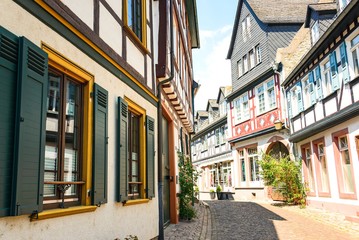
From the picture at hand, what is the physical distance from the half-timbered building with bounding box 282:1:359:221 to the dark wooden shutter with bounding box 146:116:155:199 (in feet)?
19.9

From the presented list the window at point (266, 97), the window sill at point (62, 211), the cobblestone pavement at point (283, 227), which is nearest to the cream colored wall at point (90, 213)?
the window sill at point (62, 211)

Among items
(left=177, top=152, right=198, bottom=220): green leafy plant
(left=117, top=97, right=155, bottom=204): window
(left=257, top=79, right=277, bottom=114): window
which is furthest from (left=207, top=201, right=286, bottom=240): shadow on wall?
(left=257, top=79, right=277, bottom=114): window

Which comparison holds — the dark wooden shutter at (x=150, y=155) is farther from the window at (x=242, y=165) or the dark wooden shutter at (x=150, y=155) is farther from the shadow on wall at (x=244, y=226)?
the window at (x=242, y=165)

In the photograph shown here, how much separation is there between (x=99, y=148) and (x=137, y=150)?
2.07 metres

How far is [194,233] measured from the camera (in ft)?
26.7

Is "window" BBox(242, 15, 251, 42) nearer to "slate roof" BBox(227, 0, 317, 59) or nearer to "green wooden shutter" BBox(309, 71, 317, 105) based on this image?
"slate roof" BBox(227, 0, 317, 59)

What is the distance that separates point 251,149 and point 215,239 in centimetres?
1447

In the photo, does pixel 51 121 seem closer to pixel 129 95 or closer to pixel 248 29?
pixel 129 95

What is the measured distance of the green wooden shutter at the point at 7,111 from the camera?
283 centimetres

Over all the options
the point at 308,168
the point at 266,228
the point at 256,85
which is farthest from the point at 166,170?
the point at 256,85

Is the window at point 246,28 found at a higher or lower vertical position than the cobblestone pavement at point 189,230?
higher

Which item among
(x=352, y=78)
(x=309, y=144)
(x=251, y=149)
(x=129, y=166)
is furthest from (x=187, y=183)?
(x=251, y=149)

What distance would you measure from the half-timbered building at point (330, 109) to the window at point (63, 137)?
27.0ft

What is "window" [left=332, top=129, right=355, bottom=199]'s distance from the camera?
11.3 meters
